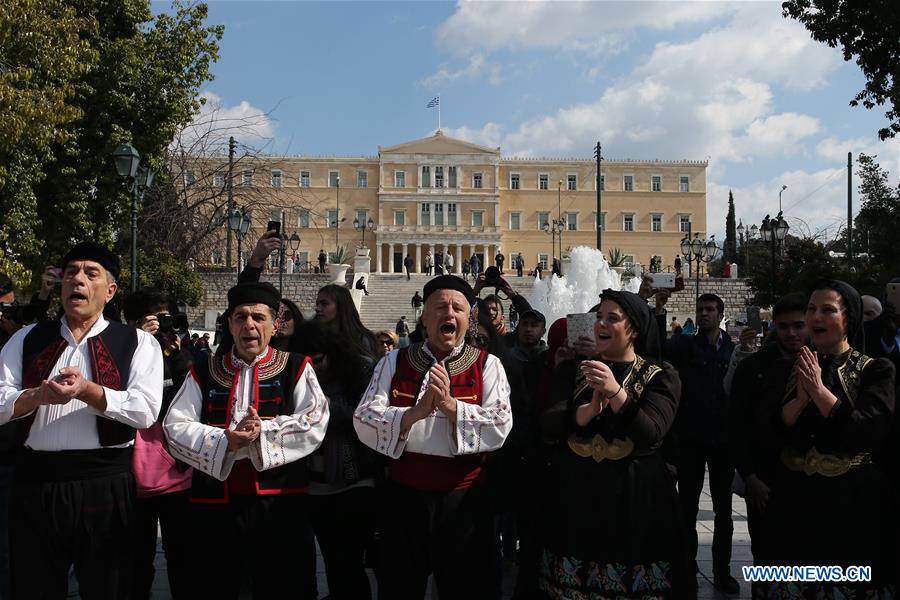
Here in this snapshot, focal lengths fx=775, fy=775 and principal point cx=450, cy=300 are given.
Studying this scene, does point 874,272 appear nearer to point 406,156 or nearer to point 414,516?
point 414,516

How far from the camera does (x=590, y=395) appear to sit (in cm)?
363

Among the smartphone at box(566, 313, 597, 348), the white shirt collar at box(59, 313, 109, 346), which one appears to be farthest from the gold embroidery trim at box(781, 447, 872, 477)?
the white shirt collar at box(59, 313, 109, 346)

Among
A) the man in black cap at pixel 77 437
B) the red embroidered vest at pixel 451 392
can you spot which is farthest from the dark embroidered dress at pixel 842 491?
the man in black cap at pixel 77 437

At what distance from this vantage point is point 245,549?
353 centimetres

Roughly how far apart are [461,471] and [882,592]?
1.94m

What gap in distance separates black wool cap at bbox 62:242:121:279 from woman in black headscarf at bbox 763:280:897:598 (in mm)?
3278

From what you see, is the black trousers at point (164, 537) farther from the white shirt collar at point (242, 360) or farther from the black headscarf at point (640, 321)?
the black headscarf at point (640, 321)

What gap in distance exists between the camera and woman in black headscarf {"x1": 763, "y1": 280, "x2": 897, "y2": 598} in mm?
3377

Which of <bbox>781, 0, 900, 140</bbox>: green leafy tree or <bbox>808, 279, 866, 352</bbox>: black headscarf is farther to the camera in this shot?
<bbox>781, 0, 900, 140</bbox>: green leafy tree

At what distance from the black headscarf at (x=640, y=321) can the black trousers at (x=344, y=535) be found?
5.40ft

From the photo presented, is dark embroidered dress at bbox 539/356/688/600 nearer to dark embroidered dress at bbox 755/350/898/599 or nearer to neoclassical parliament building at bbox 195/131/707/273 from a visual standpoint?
dark embroidered dress at bbox 755/350/898/599

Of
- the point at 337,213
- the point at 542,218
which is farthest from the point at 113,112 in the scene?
the point at 542,218

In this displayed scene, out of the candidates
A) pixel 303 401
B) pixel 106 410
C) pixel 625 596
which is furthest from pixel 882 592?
pixel 106 410

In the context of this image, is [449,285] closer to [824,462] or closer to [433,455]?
[433,455]
